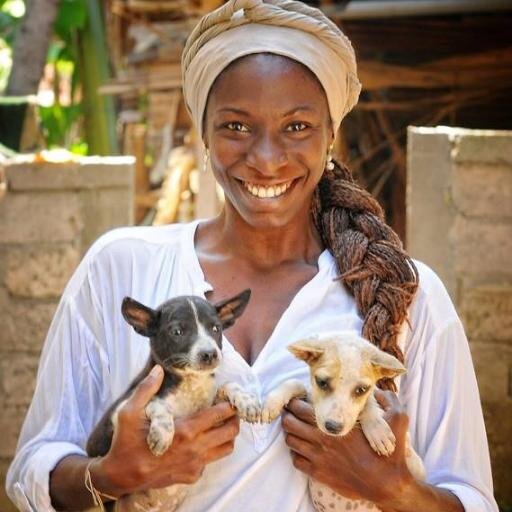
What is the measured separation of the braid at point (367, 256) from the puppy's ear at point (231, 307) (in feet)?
1.22

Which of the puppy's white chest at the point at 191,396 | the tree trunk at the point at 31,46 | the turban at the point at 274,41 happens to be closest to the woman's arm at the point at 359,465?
the puppy's white chest at the point at 191,396

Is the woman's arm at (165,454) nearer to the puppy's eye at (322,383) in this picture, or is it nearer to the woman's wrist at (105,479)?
the woman's wrist at (105,479)

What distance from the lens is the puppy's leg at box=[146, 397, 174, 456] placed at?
2.82 meters

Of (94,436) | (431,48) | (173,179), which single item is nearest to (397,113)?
(431,48)

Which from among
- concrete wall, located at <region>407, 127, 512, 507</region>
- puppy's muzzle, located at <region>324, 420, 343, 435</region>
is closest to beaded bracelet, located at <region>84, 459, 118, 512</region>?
puppy's muzzle, located at <region>324, 420, 343, 435</region>

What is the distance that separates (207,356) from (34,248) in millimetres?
3184

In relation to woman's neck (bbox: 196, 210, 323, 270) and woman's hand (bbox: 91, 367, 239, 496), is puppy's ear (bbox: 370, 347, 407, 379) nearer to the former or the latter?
woman's hand (bbox: 91, 367, 239, 496)

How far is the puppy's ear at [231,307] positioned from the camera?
295 cm

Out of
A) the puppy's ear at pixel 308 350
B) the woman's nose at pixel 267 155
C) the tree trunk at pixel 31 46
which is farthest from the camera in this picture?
the tree trunk at pixel 31 46

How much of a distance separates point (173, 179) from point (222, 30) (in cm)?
540

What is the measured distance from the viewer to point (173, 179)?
869 cm

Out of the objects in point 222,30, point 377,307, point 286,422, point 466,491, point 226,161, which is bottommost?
point 466,491

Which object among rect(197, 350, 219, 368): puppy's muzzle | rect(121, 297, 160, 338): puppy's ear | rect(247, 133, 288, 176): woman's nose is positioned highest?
rect(247, 133, 288, 176): woman's nose

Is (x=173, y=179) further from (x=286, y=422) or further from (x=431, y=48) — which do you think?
(x=286, y=422)
